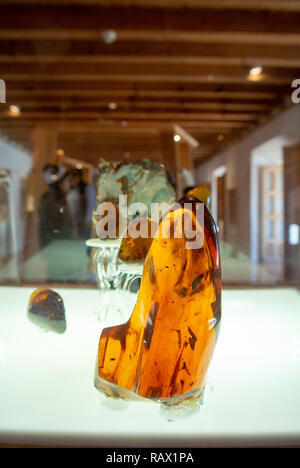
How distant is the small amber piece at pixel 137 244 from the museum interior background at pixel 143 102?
41 centimetres

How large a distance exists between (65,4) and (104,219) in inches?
35.5

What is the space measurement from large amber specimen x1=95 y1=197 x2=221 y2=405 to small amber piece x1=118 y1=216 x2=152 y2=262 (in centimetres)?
17

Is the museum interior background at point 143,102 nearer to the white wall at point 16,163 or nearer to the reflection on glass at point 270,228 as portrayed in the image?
the white wall at point 16,163

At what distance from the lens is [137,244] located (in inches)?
31.0

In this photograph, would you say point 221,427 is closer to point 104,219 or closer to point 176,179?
point 104,219

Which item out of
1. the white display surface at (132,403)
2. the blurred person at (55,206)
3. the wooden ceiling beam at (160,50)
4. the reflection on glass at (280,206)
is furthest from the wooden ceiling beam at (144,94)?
the white display surface at (132,403)

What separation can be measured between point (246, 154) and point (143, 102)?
1.58 ft

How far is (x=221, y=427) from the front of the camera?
562 mm


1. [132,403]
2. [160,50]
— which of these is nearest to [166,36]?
[160,50]

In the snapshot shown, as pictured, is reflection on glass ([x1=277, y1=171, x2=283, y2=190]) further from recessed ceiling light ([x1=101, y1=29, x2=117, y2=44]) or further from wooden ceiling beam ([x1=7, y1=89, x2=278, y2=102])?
recessed ceiling light ([x1=101, y1=29, x2=117, y2=44])

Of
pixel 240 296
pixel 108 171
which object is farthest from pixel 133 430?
pixel 240 296

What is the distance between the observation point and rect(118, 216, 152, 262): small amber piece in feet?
2.53

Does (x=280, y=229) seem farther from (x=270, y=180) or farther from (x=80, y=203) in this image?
(x=80, y=203)

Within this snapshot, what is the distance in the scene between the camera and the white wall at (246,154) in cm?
127
